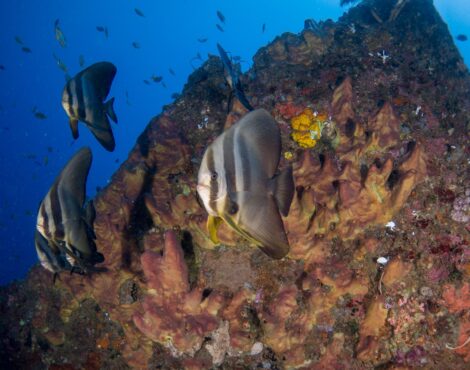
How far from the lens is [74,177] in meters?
2.63

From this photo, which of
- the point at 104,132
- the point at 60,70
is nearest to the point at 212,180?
the point at 104,132

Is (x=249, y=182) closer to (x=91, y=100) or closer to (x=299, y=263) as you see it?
(x=91, y=100)

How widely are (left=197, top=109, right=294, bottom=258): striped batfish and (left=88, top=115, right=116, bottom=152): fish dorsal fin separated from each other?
186 centimetres

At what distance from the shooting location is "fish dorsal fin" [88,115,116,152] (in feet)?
11.0

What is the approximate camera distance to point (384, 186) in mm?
3871

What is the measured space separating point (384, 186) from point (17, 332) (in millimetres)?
6094

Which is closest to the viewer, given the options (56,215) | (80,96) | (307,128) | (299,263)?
(56,215)

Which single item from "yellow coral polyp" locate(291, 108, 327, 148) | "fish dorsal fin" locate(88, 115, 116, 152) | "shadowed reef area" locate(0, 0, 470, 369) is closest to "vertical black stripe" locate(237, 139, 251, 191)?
"shadowed reef area" locate(0, 0, 470, 369)

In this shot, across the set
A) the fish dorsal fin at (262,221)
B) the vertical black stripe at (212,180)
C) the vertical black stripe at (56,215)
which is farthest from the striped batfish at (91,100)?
the fish dorsal fin at (262,221)

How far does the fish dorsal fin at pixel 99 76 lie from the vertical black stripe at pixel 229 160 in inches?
84.0

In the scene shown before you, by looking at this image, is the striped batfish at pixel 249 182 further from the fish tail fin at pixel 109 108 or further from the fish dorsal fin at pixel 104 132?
the fish tail fin at pixel 109 108

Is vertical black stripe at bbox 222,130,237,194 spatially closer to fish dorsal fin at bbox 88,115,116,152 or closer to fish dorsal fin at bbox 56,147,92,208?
fish dorsal fin at bbox 56,147,92,208

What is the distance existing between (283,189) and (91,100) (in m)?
2.26

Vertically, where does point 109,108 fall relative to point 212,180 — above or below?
above
